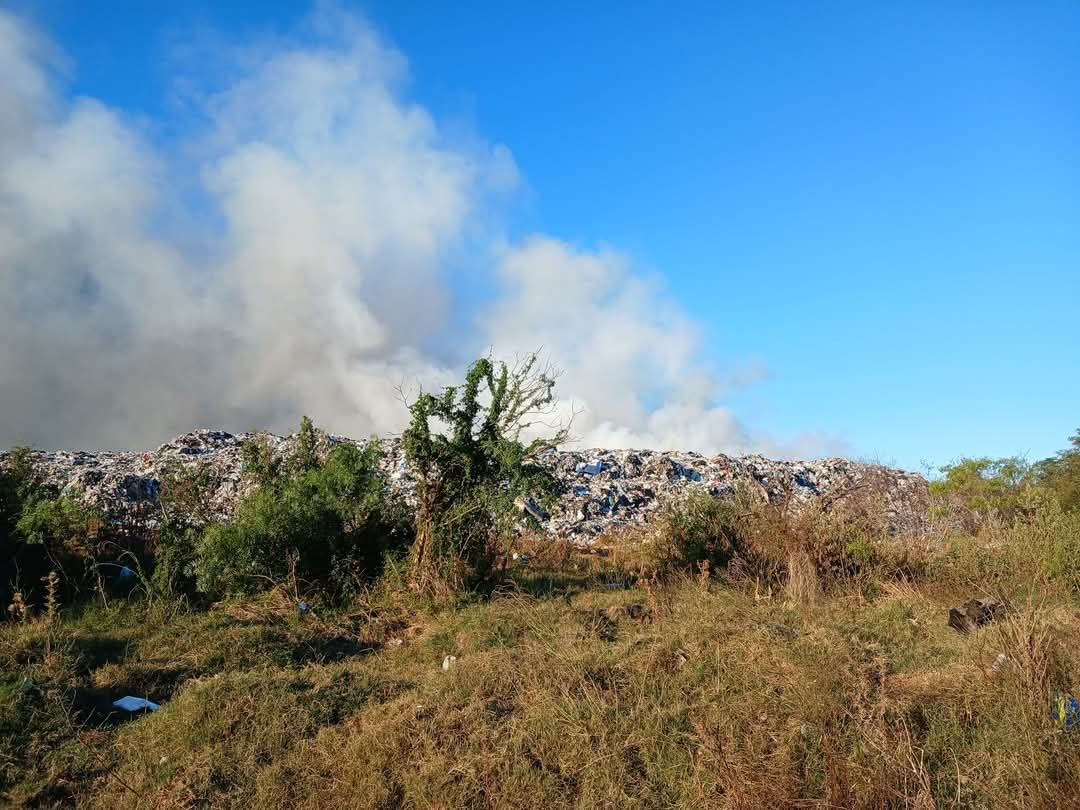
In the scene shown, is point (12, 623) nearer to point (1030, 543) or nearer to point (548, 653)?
point (548, 653)

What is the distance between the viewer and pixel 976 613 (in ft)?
20.9

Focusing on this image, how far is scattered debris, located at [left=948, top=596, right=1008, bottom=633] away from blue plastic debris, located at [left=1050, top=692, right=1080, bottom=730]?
191 centimetres

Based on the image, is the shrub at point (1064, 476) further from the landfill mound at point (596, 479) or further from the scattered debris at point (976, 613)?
the scattered debris at point (976, 613)

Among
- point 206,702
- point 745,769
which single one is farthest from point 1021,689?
point 206,702

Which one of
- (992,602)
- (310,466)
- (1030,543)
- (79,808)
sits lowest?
(79,808)

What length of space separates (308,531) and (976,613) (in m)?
6.27

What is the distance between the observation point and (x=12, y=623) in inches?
253

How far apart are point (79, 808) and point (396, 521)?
4708mm

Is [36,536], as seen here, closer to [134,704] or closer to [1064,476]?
[134,704]

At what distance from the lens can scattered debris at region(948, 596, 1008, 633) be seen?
6281 millimetres

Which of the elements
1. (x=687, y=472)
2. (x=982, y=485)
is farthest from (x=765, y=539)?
(x=982, y=485)

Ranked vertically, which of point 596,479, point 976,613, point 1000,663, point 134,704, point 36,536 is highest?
point 596,479

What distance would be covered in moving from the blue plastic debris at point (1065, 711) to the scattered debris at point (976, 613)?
191 cm

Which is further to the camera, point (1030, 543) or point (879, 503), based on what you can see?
point (879, 503)
